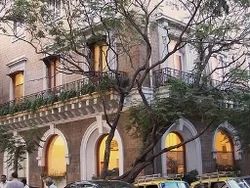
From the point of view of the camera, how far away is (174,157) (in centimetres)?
Answer: 2270

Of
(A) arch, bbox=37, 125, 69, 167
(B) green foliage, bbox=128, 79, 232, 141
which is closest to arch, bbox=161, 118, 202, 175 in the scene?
(B) green foliage, bbox=128, 79, 232, 141

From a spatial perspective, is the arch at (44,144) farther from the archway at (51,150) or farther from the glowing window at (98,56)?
the glowing window at (98,56)

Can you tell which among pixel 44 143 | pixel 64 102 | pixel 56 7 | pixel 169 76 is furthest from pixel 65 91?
pixel 169 76

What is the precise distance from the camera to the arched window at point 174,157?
22.3 meters

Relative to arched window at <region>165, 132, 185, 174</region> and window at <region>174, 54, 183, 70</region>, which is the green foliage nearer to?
arched window at <region>165, 132, 185, 174</region>

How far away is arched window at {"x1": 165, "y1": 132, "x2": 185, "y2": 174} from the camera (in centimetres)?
2230

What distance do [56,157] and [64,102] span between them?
3.97m

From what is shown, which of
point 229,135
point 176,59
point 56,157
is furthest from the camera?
point 56,157

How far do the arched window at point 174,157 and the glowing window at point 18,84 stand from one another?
32.3 feet

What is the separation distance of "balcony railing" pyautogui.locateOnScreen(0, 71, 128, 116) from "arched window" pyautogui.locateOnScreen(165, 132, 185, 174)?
12.3 ft

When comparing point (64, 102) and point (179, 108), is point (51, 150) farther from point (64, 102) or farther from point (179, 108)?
point (179, 108)

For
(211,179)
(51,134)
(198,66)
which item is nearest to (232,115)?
(198,66)

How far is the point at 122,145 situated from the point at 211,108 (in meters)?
5.53

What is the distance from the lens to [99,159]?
23438 millimetres
